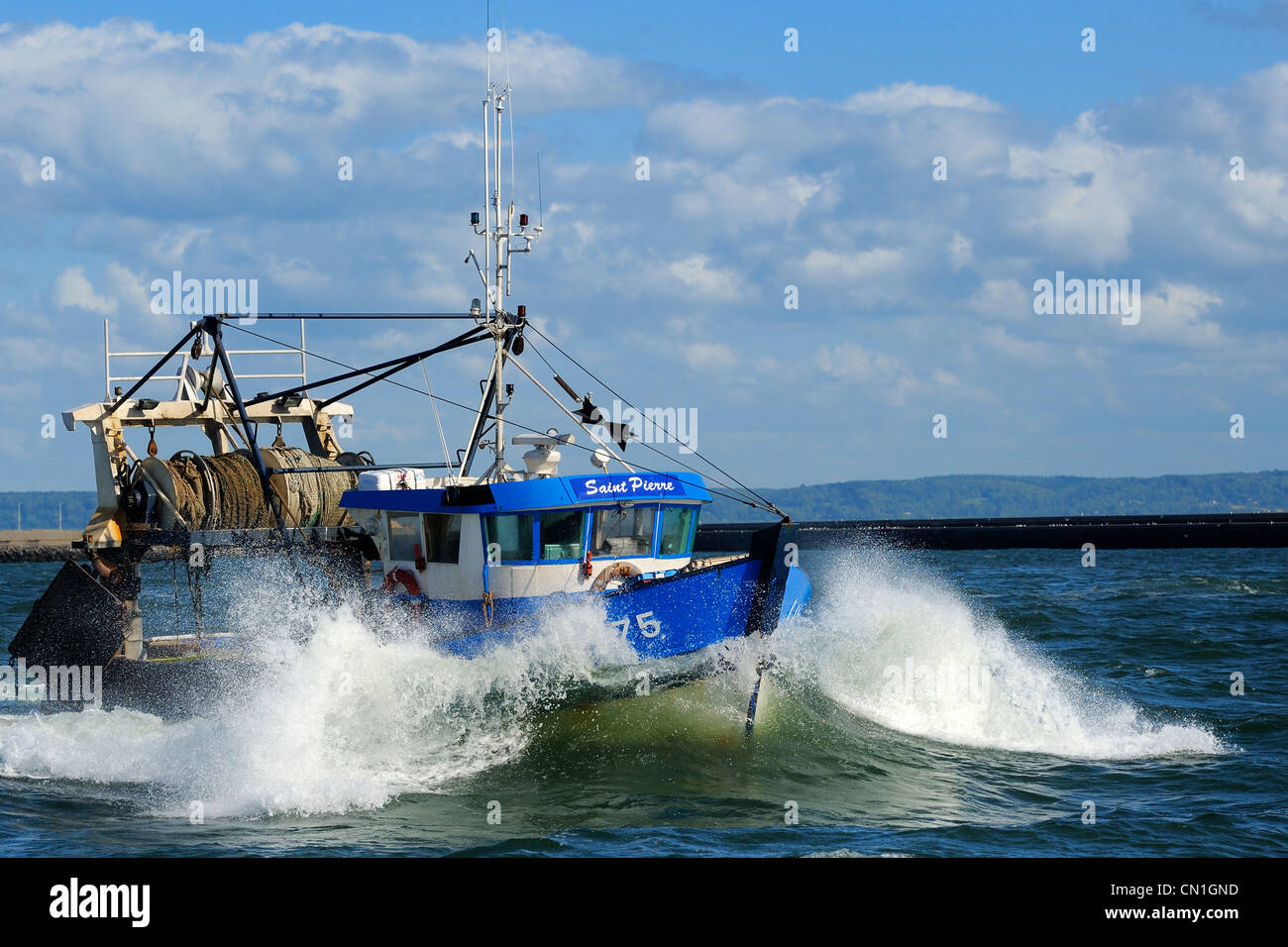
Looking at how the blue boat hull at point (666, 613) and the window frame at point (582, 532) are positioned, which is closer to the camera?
the blue boat hull at point (666, 613)

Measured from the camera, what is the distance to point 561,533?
16.5 meters

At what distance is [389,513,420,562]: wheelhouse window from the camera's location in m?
17.8

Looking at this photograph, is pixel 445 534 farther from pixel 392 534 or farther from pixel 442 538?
pixel 392 534

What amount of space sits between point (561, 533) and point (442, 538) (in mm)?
1936

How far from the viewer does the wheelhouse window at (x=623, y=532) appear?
1681 cm

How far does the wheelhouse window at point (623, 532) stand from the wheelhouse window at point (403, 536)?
2802 mm

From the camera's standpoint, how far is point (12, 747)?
1748 centimetres

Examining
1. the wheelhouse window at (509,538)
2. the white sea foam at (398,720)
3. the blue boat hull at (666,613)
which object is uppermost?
the wheelhouse window at (509,538)

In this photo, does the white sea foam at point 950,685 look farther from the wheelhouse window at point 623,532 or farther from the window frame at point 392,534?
the window frame at point 392,534

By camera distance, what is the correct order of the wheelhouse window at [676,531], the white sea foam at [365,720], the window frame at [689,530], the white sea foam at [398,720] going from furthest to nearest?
1. the wheelhouse window at [676,531]
2. the window frame at [689,530]
3. the white sea foam at [365,720]
4. the white sea foam at [398,720]

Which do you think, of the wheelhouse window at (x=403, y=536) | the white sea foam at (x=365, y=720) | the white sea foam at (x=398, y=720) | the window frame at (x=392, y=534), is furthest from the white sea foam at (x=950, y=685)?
the wheelhouse window at (x=403, y=536)

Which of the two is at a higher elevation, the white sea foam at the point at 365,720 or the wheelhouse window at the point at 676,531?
the wheelhouse window at the point at 676,531

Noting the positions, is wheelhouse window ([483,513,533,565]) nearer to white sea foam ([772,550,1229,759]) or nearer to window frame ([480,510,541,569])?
window frame ([480,510,541,569])

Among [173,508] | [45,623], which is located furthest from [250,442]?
[45,623]
